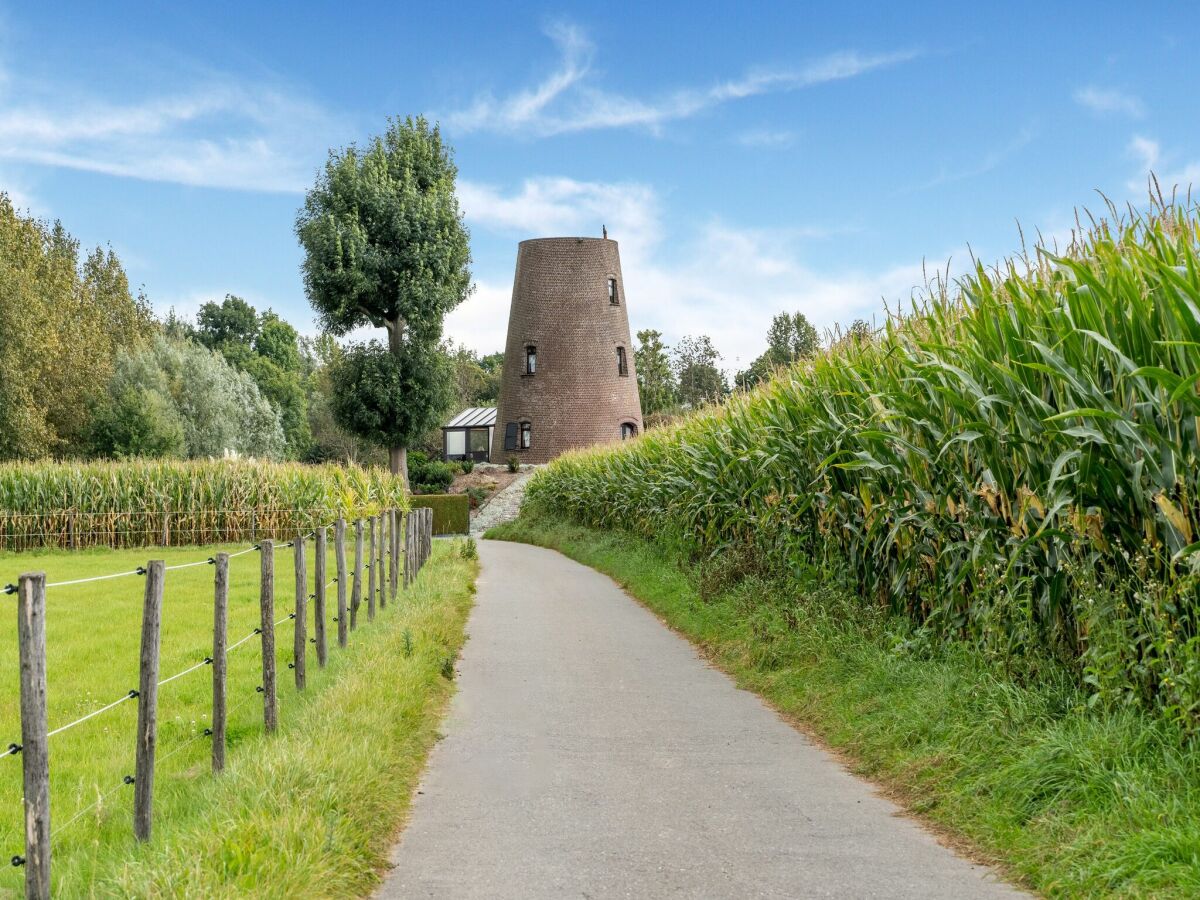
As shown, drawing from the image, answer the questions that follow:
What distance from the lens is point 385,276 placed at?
132ft

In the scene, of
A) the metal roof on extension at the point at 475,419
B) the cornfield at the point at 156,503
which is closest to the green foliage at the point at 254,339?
the metal roof on extension at the point at 475,419

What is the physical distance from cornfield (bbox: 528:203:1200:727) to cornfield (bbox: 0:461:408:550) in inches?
792

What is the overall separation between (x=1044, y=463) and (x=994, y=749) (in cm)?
145

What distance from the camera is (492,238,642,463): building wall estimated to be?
4650 cm

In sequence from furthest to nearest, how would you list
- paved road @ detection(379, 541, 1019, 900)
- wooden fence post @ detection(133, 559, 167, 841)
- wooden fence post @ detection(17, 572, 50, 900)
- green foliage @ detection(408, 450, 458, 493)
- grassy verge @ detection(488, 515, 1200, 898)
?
green foliage @ detection(408, 450, 458, 493), wooden fence post @ detection(133, 559, 167, 841), paved road @ detection(379, 541, 1019, 900), grassy verge @ detection(488, 515, 1200, 898), wooden fence post @ detection(17, 572, 50, 900)

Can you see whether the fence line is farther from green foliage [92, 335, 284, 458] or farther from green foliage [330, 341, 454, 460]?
green foliage [92, 335, 284, 458]

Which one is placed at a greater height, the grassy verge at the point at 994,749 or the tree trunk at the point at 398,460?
the tree trunk at the point at 398,460

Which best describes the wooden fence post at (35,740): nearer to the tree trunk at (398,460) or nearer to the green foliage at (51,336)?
the tree trunk at (398,460)

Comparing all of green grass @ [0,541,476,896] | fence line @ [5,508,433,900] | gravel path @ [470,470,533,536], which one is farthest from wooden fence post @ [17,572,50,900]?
gravel path @ [470,470,533,536]

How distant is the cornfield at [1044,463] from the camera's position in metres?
4.52

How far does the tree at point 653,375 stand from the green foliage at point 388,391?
24360mm

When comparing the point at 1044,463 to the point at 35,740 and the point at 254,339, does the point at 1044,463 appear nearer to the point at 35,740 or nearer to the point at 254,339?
the point at 35,740

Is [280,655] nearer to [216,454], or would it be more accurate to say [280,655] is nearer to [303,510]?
[303,510]

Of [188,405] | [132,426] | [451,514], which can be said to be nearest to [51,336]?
[132,426]
